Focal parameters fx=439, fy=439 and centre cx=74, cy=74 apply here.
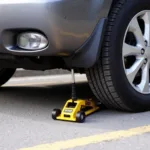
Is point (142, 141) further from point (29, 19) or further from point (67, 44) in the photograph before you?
point (29, 19)

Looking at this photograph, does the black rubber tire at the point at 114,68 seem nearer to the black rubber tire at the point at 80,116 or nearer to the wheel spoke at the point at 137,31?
the wheel spoke at the point at 137,31

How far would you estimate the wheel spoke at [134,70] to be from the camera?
3.39 metres

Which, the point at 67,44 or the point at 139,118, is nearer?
the point at 67,44

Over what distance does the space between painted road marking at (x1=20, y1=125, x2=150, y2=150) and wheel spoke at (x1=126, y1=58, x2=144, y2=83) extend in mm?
474

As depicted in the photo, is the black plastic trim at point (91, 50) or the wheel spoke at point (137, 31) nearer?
the black plastic trim at point (91, 50)

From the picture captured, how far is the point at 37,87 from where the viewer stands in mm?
5000

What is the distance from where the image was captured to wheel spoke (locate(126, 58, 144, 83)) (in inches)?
133

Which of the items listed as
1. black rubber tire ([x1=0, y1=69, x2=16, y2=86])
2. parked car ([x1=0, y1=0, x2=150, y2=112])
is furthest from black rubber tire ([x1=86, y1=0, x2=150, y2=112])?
black rubber tire ([x1=0, y1=69, x2=16, y2=86])

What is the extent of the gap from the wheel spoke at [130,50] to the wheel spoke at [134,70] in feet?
0.26

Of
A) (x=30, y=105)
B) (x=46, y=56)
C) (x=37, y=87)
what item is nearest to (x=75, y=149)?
(x=46, y=56)

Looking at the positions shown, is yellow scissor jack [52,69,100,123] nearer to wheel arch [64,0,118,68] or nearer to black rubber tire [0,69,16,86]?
wheel arch [64,0,118,68]

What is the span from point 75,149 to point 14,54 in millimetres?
919

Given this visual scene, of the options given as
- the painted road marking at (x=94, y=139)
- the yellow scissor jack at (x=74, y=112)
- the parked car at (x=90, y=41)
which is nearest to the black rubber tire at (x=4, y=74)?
the parked car at (x=90, y=41)

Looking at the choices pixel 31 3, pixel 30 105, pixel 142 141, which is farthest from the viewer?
pixel 30 105
